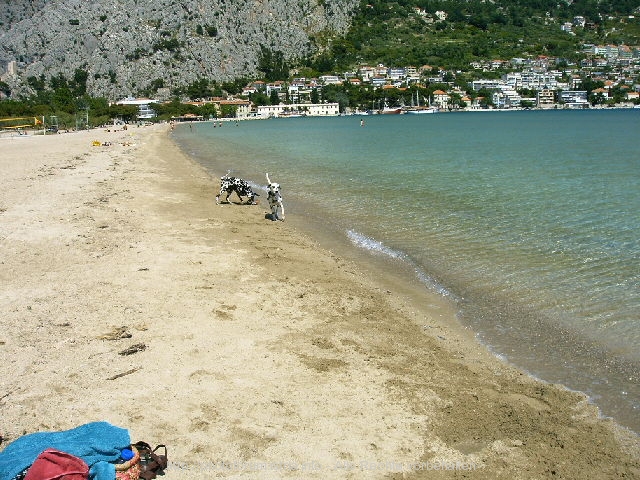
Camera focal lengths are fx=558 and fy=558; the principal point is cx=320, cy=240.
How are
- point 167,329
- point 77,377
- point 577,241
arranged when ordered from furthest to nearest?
1. point 577,241
2. point 167,329
3. point 77,377

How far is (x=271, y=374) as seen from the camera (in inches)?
266

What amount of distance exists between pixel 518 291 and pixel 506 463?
5571mm

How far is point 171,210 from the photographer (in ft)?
56.9

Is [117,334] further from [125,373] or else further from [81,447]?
[81,447]

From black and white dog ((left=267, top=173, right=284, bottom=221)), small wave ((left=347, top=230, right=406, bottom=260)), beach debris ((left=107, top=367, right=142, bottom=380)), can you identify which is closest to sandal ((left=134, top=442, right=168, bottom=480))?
beach debris ((left=107, top=367, right=142, bottom=380))

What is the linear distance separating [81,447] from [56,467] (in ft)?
1.35

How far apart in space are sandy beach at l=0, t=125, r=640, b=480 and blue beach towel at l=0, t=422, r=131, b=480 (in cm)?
36

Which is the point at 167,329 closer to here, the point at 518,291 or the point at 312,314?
the point at 312,314

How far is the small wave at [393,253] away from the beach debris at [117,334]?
5.67 metres

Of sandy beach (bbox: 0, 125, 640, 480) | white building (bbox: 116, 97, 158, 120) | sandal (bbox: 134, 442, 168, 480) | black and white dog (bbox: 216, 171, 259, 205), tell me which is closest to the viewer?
sandal (bbox: 134, 442, 168, 480)

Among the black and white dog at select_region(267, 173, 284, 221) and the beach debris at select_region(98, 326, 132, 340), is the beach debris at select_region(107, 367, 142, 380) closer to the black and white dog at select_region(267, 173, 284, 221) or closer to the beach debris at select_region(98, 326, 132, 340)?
the beach debris at select_region(98, 326, 132, 340)

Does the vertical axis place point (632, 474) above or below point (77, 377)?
below

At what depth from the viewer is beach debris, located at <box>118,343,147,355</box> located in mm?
7148

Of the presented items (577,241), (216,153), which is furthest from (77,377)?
(216,153)
